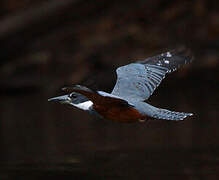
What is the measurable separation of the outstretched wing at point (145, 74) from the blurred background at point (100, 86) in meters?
0.60

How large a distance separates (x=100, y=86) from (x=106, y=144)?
8.93ft

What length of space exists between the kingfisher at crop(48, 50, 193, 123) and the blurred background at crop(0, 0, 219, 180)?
0.62 metres

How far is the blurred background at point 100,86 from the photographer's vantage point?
5387mm

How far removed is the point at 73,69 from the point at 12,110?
223 cm

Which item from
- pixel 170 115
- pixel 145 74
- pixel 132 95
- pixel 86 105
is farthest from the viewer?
pixel 145 74

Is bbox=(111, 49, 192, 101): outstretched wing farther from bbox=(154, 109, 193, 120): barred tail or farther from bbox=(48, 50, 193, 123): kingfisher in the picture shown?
bbox=(154, 109, 193, 120): barred tail

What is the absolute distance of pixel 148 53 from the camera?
10.4 meters

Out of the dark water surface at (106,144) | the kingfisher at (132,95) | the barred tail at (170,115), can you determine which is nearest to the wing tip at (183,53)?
the kingfisher at (132,95)

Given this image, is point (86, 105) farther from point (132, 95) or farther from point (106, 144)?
point (106, 144)

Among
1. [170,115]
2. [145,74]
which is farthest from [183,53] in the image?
[170,115]

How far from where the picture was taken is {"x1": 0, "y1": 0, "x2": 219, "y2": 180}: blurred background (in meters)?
5.39

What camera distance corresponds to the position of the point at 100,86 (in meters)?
8.84

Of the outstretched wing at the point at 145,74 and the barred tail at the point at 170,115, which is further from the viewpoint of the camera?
the outstretched wing at the point at 145,74

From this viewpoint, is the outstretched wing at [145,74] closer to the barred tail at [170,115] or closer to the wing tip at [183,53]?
the wing tip at [183,53]
